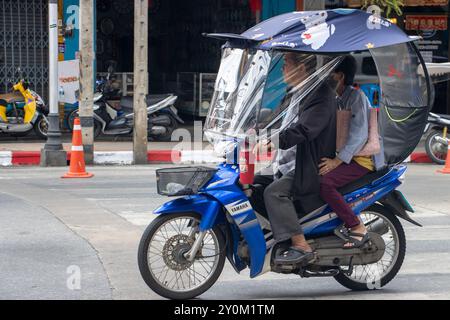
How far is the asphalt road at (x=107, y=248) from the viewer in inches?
269

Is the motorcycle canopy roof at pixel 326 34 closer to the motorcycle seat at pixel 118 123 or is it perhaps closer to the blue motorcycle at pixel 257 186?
the blue motorcycle at pixel 257 186

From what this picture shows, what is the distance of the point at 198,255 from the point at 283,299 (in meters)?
0.76

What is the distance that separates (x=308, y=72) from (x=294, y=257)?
1.37 metres

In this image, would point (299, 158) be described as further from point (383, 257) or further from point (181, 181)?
point (383, 257)

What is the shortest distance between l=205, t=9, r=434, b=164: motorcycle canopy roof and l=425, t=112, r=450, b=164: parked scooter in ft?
30.8

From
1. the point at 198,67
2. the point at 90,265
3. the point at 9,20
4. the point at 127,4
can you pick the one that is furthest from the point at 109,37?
the point at 90,265

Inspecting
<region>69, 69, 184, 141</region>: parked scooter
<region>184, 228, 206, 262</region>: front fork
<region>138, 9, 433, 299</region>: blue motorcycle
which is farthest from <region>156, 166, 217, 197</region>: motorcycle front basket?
<region>69, 69, 184, 141</region>: parked scooter

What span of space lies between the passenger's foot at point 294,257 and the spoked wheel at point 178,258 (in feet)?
1.43

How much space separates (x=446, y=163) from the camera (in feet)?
48.3

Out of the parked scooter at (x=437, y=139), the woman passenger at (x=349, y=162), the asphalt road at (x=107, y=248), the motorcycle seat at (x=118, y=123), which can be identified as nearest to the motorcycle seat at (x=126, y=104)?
the motorcycle seat at (x=118, y=123)

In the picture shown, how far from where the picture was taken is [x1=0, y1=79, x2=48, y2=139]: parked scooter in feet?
57.0

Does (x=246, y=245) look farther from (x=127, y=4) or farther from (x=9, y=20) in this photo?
(x=127, y=4)

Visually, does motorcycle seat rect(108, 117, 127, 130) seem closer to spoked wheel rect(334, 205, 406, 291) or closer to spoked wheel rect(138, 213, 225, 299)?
spoked wheel rect(334, 205, 406, 291)

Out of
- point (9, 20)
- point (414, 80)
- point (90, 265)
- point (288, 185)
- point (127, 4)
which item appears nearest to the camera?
point (288, 185)
